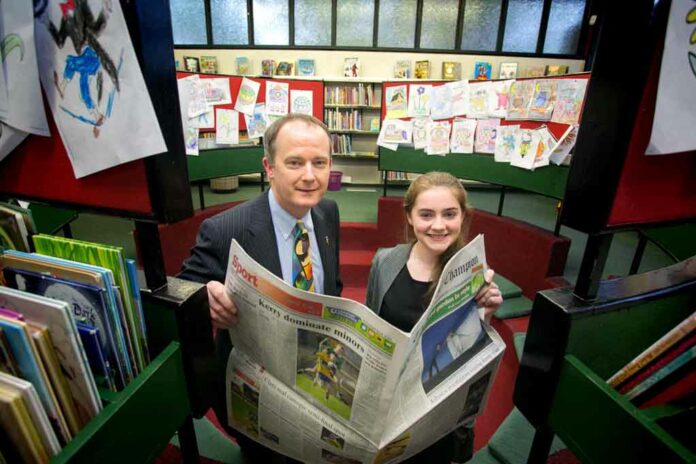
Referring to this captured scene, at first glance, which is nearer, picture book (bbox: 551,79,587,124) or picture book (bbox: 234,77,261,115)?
picture book (bbox: 551,79,587,124)

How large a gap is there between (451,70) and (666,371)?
→ 19.1ft

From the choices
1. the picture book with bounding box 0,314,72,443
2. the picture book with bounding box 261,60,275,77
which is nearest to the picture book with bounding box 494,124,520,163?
the picture book with bounding box 0,314,72,443

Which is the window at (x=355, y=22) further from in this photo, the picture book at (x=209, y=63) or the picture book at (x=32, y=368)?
the picture book at (x=32, y=368)

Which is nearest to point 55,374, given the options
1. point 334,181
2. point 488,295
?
point 488,295

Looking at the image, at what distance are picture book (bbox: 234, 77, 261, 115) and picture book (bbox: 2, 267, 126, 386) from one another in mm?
2410

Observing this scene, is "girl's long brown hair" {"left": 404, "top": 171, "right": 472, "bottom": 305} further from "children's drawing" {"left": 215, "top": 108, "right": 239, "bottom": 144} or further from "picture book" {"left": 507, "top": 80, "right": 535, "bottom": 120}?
"children's drawing" {"left": 215, "top": 108, "right": 239, "bottom": 144}

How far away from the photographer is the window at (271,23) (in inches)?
211

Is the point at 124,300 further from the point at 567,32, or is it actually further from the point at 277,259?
the point at 567,32

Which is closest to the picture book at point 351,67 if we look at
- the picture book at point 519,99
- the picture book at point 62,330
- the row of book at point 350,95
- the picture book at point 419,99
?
the row of book at point 350,95

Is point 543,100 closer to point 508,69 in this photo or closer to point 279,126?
point 279,126

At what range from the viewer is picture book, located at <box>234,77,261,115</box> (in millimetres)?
2791

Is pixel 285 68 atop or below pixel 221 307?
atop

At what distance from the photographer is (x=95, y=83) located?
576 millimetres

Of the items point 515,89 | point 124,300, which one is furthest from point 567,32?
point 124,300
